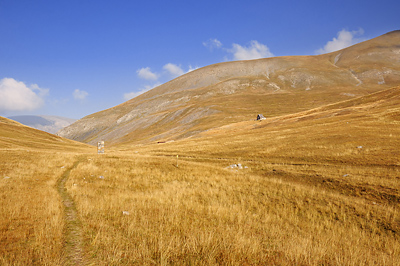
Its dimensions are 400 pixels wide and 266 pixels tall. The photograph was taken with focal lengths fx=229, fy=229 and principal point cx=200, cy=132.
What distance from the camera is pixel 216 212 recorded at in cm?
1158

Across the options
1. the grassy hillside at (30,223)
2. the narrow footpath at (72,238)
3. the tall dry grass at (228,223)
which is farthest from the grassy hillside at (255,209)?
the grassy hillside at (30,223)

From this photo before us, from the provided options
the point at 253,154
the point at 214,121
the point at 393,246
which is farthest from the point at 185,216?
the point at 214,121

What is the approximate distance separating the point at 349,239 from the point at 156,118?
151 meters

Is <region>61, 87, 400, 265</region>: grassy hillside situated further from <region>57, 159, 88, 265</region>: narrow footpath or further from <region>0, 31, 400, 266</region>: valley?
<region>57, 159, 88, 265</region>: narrow footpath

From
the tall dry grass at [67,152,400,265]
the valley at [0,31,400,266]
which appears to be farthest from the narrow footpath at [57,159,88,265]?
the tall dry grass at [67,152,400,265]

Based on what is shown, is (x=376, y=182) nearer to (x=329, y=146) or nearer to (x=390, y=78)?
(x=329, y=146)

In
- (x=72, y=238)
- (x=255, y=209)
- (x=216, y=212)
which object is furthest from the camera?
(x=255, y=209)

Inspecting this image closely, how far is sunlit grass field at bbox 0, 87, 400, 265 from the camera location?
6.54 metres

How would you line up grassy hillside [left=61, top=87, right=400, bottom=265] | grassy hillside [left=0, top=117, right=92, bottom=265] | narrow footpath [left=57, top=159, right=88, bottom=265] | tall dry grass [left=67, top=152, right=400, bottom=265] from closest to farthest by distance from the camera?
1. grassy hillside [left=0, top=117, right=92, bottom=265]
2. narrow footpath [left=57, top=159, right=88, bottom=265]
3. tall dry grass [left=67, top=152, right=400, bottom=265]
4. grassy hillside [left=61, top=87, right=400, bottom=265]

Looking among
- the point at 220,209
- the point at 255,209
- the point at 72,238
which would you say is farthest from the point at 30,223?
the point at 255,209

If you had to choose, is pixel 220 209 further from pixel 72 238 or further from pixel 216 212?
pixel 72 238

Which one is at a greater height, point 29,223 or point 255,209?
point 29,223

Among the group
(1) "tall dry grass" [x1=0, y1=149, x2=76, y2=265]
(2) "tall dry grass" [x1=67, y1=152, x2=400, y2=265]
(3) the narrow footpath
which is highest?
(1) "tall dry grass" [x1=0, y1=149, x2=76, y2=265]

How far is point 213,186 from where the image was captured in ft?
62.6
